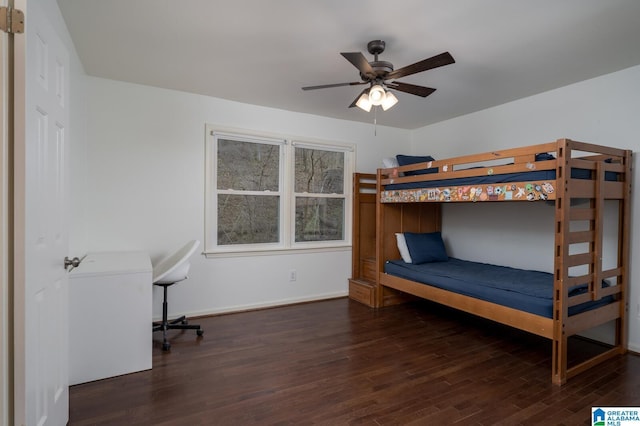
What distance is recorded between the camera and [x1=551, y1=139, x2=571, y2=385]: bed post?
224 cm

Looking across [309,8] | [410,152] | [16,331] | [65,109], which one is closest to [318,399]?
[16,331]

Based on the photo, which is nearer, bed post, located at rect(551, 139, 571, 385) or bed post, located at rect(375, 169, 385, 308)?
bed post, located at rect(551, 139, 571, 385)

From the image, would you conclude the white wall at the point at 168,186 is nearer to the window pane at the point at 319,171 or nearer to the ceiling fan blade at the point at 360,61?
the window pane at the point at 319,171

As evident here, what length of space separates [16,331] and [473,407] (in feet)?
7.55

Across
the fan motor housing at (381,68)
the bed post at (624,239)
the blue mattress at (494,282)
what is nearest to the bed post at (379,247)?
the blue mattress at (494,282)

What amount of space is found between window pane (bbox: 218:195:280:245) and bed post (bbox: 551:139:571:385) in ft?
9.20

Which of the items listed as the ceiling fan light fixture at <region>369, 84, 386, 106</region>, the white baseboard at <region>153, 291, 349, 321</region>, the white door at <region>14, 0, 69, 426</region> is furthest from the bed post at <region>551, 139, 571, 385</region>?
the white door at <region>14, 0, 69, 426</region>

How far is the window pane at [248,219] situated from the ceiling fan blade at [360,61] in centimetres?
213

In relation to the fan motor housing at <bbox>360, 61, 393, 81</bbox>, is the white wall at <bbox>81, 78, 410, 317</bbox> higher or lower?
lower

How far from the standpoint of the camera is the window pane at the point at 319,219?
4195 mm

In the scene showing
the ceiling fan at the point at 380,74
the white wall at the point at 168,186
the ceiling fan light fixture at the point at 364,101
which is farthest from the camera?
the white wall at the point at 168,186

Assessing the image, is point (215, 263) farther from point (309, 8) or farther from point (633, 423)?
point (633, 423)

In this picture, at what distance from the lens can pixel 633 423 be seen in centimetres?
188

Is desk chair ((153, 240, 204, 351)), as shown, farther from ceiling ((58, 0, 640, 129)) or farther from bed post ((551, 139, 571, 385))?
bed post ((551, 139, 571, 385))
